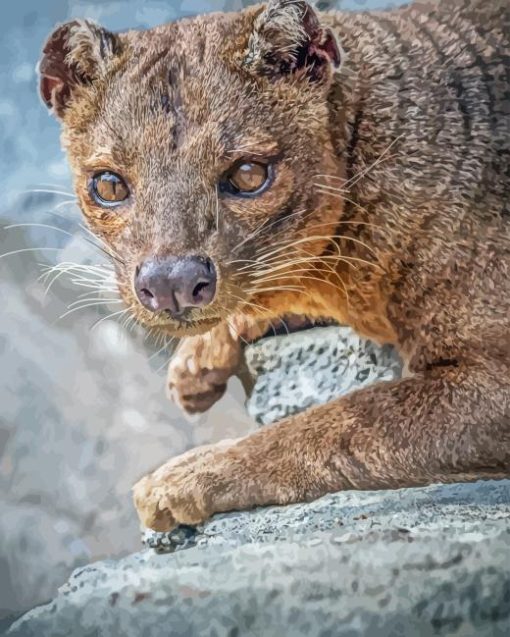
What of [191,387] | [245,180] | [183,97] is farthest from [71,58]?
[191,387]

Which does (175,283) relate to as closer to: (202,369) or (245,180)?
(245,180)

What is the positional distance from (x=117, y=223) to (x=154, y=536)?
0.52 meters

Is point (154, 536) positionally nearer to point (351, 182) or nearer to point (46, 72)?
point (351, 182)

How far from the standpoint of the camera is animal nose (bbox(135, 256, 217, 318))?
1.45 metres

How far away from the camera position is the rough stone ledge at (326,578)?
4.55ft

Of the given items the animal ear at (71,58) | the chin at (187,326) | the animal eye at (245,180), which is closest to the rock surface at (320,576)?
the chin at (187,326)

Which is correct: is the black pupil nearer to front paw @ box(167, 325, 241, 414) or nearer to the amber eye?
the amber eye

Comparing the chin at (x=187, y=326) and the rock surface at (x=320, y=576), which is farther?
the chin at (x=187, y=326)

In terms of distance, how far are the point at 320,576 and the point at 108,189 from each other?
0.69m

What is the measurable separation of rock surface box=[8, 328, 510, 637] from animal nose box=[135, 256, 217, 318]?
0.39 meters

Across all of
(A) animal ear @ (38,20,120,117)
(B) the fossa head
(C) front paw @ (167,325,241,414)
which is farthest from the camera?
(C) front paw @ (167,325,241,414)

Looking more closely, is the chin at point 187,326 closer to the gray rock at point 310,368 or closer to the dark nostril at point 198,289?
the dark nostril at point 198,289

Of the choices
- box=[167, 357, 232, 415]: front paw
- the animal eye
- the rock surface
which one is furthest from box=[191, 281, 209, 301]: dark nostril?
the rock surface

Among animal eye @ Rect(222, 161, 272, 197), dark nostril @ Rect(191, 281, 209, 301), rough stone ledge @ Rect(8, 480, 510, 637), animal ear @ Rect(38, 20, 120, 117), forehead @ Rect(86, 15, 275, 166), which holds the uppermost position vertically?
animal ear @ Rect(38, 20, 120, 117)
